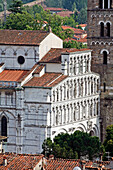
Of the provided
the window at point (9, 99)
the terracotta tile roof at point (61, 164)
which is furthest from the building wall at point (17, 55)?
the terracotta tile roof at point (61, 164)

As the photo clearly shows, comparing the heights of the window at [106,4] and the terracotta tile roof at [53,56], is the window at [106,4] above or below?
above

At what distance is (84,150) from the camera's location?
104062 mm

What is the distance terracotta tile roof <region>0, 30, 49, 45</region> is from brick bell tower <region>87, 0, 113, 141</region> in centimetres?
650

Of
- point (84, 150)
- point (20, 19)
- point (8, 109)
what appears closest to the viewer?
point (84, 150)

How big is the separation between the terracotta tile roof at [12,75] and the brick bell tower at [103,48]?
9.55 m

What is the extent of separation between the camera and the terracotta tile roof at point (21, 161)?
82500 millimetres

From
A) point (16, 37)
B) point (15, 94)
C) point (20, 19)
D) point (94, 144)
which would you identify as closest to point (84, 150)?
point (94, 144)

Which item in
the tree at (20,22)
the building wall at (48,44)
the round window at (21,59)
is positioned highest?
the tree at (20,22)

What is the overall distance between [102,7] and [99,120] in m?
12.3

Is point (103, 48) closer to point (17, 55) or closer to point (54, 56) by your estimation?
point (54, 56)

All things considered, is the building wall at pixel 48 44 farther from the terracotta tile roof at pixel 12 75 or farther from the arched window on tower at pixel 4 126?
the arched window on tower at pixel 4 126

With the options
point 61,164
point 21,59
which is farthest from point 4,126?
point 61,164

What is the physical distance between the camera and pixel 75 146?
10462 cm

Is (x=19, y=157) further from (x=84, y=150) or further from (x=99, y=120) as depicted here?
(x=99, y=120)
